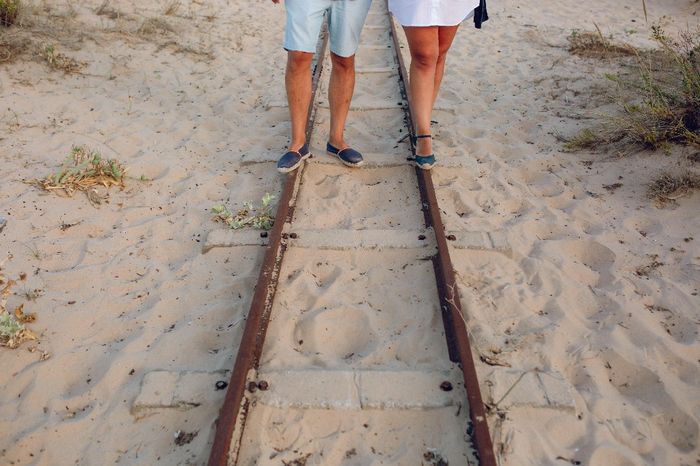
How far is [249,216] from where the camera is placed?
3.54 meters

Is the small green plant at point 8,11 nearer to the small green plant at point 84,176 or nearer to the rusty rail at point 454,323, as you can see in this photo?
the small green plant at point 84,176

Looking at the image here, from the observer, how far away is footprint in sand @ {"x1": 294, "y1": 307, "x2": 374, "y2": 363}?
2.56 m

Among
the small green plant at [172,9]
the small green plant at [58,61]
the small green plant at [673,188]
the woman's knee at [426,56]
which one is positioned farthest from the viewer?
the small green plant at [172,9]

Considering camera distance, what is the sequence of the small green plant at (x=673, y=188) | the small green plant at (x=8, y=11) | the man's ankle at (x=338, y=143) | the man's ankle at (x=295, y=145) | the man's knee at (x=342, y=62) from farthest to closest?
the small green plant at (x=8, y=11) → the man's ankle at (x=338, y=143) → the man's ankle at (x=295, y=145) → the man's knee at (x=342, y=62) → the small green plant at (x=673, y=188)

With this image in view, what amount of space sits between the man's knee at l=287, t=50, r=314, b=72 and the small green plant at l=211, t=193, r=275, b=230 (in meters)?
0.88

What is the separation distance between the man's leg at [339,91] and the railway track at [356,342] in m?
0.31

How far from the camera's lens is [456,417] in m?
2.18

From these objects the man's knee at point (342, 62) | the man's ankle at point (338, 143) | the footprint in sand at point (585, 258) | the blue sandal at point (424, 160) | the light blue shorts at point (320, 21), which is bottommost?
the footprint in sand at point (585, 258)

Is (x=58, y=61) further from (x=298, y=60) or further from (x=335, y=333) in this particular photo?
(x=335, y=333)

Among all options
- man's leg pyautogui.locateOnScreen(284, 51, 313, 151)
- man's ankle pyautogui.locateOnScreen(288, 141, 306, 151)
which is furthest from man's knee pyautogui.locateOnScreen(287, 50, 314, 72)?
man's ankle pyautogui.locateOnScreen(288, 141, 306, 151)

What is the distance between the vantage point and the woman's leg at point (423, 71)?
3.47m

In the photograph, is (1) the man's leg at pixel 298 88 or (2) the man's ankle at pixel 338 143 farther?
(2) the man's ankle at pixel 338 143

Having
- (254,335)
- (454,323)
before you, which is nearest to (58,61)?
(254,335)

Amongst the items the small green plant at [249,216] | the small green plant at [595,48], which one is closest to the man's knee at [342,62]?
the small green plant at [249,216]
